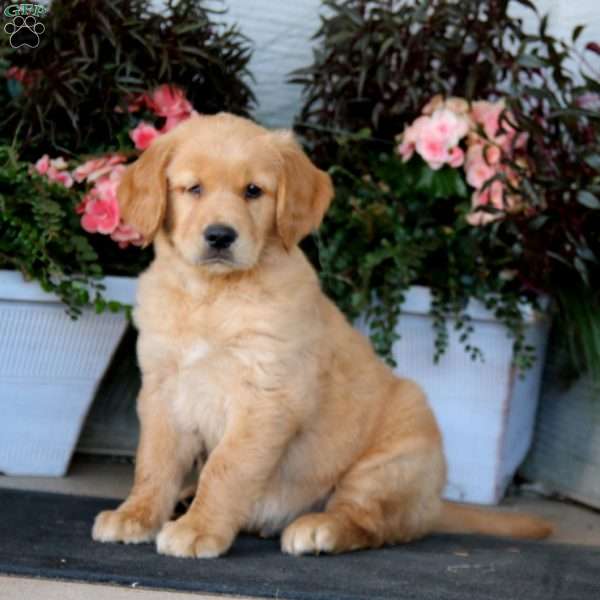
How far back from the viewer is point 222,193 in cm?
274

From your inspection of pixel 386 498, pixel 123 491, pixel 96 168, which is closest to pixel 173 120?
pixel 96 168

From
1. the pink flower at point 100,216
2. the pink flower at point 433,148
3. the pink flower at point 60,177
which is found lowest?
the pink flower at point 100,216

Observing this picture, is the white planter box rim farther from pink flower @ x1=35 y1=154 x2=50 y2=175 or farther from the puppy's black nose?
the puppy's black nose

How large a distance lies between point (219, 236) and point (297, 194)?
320 mm

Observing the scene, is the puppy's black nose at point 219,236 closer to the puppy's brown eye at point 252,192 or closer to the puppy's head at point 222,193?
the puppy's head at point 222,193

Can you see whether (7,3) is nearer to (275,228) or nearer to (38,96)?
(38,96)

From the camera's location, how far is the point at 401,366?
3.93 meters

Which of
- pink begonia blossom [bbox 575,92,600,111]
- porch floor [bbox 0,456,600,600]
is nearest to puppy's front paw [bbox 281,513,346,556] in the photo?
porch floor [bbox 0,456,600,600]

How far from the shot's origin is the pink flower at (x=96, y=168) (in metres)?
3.64

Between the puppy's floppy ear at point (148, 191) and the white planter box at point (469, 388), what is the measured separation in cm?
127

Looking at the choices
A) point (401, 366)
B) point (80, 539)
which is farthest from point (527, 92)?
point (80, 539)

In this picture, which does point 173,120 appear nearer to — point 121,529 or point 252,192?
point 252,192

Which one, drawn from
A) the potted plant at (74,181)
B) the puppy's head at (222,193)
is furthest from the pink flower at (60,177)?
the puppy's head at (222,193)

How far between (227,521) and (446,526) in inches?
35.9
